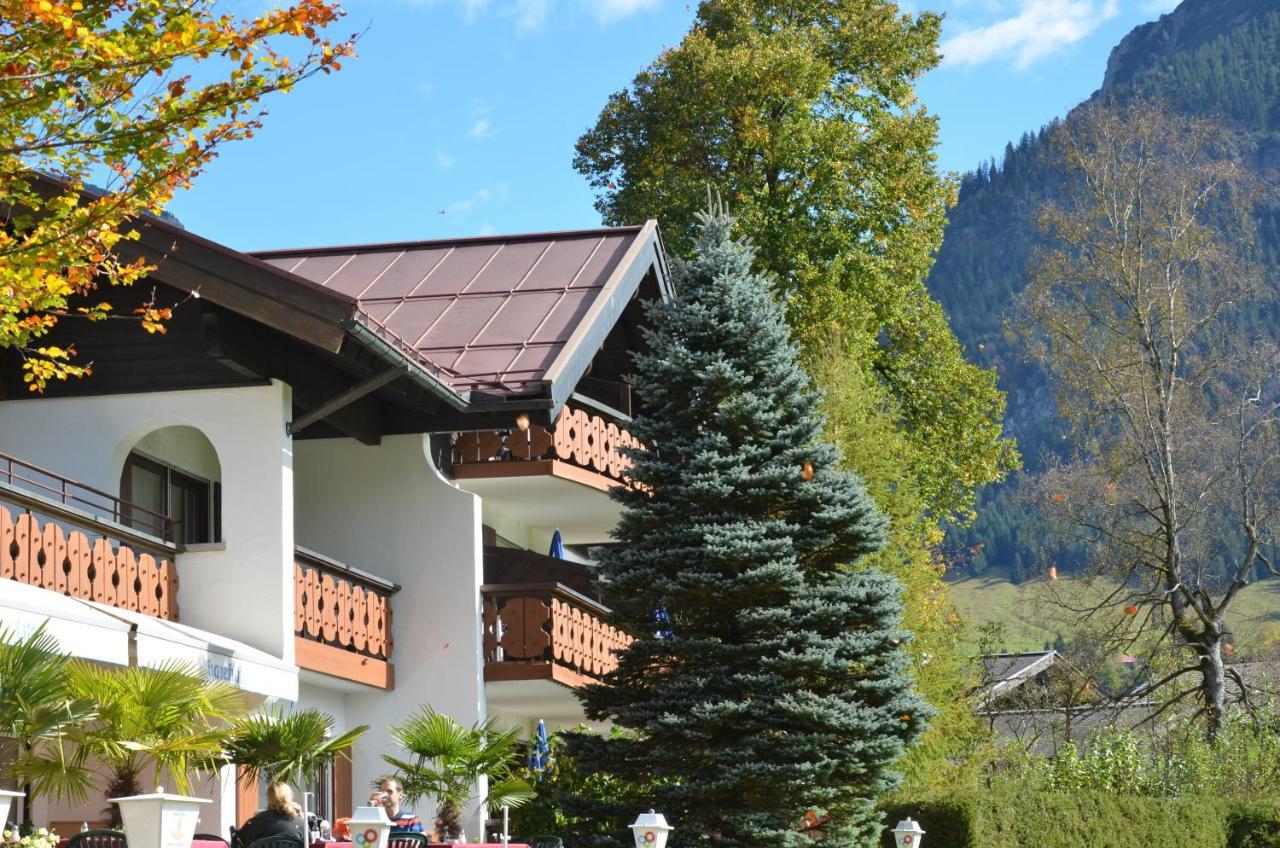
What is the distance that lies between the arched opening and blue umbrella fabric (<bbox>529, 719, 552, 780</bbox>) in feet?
15.1

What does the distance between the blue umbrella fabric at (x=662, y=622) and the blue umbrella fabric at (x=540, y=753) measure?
8.25ft

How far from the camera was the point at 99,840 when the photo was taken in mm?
11461

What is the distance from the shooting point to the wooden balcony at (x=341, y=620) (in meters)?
19.5

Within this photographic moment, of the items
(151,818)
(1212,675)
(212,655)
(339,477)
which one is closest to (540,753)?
(339,477)

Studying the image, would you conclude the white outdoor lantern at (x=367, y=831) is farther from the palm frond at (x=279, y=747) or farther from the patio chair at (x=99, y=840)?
the palm frond at (x=279, y=747)

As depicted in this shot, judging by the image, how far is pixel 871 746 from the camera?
728 inches

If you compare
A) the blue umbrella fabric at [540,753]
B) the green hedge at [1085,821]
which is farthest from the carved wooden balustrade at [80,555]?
the green hedge at [1085,821]

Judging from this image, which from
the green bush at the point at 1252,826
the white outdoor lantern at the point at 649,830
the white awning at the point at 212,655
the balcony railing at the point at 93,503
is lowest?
the green bush at the point at 1252,826

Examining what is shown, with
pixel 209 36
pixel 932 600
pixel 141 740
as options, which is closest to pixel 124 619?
pixel 141 740

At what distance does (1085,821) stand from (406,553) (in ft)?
33.4

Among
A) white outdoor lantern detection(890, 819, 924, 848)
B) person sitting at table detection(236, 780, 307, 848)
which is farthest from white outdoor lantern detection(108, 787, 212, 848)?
white outdoor lantern detection(890, 819, 924, 848)

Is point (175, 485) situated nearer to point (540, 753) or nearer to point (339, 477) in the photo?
point (339, 477)

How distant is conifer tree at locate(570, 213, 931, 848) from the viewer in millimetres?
18484

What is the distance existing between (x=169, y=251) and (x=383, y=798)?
5864 millimetres
